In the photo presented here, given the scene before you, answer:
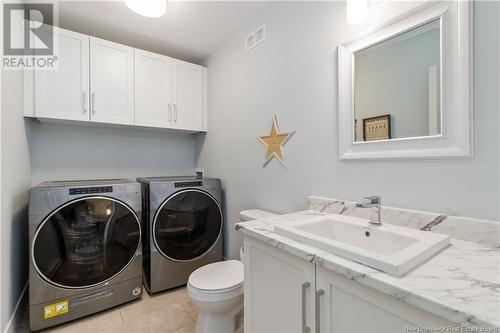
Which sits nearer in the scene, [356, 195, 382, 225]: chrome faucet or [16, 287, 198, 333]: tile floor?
[356, 195, 382, 225]: chrome faucet

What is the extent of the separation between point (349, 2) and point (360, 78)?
396 millimetres

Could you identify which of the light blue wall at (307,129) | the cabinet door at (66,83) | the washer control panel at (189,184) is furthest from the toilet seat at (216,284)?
the cabinet door at (66,83)

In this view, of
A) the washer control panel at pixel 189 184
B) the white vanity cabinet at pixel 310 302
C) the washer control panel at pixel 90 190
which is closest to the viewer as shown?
the white vanity cabinet at pixel 310 302

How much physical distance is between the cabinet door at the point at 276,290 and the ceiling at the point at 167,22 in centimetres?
187

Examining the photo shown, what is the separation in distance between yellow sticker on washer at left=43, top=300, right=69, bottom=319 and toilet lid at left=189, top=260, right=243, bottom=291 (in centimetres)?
100

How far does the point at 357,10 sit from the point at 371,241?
118 cm

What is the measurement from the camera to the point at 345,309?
31.1 inches

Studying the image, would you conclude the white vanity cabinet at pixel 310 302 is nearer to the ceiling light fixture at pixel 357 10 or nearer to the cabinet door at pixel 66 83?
the ceiling light fixture at pixel 357 10

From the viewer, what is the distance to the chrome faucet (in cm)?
111

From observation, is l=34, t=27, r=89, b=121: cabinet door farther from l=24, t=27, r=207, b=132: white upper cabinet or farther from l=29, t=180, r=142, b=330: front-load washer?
l=29, t=180, r=142, b=330: front-load washer

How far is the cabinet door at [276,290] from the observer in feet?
2.99

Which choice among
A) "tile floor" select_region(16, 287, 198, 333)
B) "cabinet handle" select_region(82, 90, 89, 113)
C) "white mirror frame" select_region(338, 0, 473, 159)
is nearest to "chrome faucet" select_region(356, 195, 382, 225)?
"white mirror frame" select_region(338, 0, 473, 159)

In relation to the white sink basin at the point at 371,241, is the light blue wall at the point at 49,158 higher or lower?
higher

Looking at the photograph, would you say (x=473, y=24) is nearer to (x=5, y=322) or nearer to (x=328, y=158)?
(x=328, y=158)
